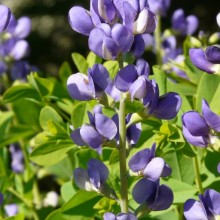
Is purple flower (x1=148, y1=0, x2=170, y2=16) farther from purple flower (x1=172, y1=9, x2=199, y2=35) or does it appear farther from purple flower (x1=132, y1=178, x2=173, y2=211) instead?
purple flower (x1=132, y1=178, x2=173, y2=211)

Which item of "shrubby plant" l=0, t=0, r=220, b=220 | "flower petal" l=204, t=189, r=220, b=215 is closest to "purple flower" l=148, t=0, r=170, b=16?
"shrubby plant" l=0, t=0, r=220, b=220

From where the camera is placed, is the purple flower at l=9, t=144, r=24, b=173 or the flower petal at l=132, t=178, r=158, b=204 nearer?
the flower petal at l=132, t=178, r=158, b=204

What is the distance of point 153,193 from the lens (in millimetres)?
1027

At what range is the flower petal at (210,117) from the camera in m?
1.00

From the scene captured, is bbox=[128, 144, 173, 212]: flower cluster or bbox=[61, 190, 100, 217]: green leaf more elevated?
bbox=[128, 144, 173, 212]: flower cluster

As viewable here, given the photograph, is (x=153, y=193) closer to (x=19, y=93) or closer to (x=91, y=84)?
(x=91, y=84)

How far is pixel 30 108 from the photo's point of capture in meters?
1.65

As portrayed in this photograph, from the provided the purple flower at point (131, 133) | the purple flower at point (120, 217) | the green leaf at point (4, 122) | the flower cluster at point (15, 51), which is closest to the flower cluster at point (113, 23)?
the purple flower at point (131, 133)

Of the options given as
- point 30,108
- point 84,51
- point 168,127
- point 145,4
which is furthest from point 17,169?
point 84,51

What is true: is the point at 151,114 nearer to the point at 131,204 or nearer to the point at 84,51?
the point at 131,204

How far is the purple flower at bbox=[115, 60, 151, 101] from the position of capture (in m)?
0.98

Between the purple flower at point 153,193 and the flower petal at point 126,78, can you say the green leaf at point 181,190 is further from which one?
the flower petal at point 126,78

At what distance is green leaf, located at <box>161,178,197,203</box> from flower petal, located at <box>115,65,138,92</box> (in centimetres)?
30

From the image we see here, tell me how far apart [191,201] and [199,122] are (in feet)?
0.37
